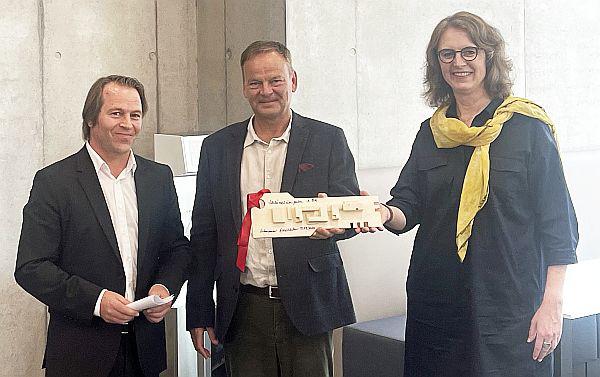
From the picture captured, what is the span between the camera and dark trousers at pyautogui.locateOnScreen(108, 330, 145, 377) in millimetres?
2693

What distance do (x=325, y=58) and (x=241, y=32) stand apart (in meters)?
0.43

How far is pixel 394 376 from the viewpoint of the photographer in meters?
3.87

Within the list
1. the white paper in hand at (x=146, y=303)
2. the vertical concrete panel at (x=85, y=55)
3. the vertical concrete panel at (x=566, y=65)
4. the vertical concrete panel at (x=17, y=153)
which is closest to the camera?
the white paper in hand at (x=146, y=303)

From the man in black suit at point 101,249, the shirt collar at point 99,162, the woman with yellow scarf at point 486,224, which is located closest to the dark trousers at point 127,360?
the man in black suit at point 101,249

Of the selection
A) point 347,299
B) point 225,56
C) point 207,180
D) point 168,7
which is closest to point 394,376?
point 347,299

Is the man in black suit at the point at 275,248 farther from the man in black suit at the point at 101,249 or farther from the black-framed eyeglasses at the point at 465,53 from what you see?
the black-framed eyeglasses at the point at 465,53

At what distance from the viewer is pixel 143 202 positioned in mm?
2744

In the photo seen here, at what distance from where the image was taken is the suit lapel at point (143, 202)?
2.73 metres

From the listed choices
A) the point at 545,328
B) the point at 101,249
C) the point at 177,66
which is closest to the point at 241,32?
the point at 177,66

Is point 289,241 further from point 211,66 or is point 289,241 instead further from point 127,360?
point 211,66

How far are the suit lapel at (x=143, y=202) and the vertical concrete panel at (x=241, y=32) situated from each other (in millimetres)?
1622

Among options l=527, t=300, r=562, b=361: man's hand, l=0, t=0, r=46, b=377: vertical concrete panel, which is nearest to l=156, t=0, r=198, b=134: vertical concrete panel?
l=0, t=0, r=46, b=377: vertical concrete panel

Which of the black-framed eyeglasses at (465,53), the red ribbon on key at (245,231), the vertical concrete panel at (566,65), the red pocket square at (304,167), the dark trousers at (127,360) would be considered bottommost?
the dark trousers at (127,360)

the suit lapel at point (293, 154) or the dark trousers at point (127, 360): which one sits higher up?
the suit lapel at point (293, 154)
